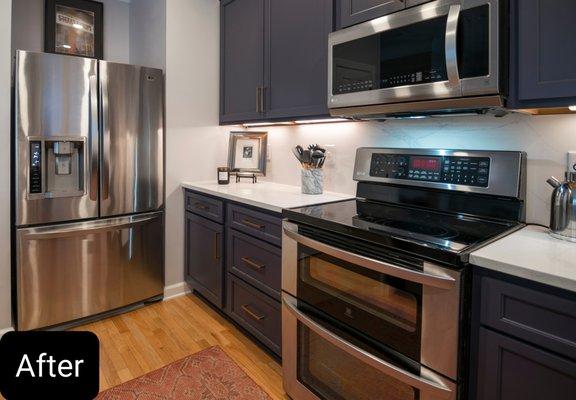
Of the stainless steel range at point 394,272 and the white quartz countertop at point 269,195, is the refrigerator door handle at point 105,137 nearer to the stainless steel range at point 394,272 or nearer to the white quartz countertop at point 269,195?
the white quartz countertop at point 269,195

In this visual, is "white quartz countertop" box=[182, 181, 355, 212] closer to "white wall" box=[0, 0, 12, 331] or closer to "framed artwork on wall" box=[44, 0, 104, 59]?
"white wall" box=[0, 0, 12, 331]

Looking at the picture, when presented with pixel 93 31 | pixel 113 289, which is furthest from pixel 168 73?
pixel 113 289

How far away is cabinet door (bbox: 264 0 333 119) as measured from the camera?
191 cm

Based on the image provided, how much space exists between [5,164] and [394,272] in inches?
85.3

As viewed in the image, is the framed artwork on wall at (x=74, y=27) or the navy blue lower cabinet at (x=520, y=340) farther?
the framed artwork on wall at (x=74, y=27)

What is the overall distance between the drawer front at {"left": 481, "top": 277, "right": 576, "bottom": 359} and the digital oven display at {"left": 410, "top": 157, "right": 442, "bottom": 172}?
0.70 metres

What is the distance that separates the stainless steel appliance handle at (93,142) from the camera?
225 centimetres

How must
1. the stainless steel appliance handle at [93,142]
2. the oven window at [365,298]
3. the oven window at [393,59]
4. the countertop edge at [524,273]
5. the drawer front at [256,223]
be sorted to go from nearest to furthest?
1. the countertop edge at [524,273]
2. the oven window at [365,298]
3. the oven window at [393,59]
4. the drawer front at [256,223]
5. the stainless steel appliance handle at [93,142]

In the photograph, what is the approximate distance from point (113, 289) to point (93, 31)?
2104 mm

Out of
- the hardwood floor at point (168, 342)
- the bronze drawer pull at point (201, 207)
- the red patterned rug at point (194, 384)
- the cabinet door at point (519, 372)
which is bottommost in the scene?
the red patterned rug at point (194, 384)

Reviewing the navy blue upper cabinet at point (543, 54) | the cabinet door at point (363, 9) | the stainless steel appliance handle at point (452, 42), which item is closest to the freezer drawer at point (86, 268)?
the cabinet door at point (363, 9)

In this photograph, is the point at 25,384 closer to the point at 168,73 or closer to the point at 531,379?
the point at 531,379

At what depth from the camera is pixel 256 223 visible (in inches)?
77.5

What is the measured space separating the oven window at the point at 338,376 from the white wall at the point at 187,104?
5.02ft
